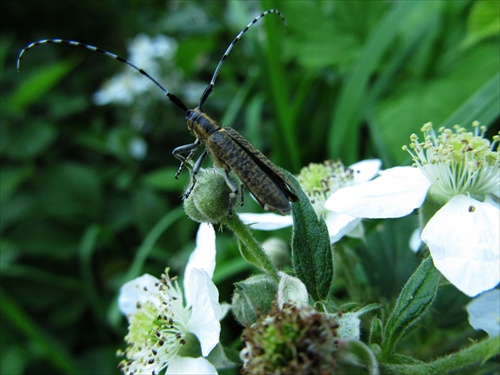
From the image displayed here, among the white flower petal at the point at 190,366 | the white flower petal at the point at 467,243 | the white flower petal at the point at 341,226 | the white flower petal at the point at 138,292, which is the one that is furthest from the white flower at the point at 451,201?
the white flower petal at the point at 138,292

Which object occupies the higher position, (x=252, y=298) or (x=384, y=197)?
(x=384, y=197)

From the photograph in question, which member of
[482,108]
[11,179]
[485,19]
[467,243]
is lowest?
[467,243]

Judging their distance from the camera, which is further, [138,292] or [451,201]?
[138,292]

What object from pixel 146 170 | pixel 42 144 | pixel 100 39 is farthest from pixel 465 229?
pixel 100 39

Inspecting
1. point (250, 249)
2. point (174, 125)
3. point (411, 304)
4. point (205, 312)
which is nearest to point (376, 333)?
point (411, 304)

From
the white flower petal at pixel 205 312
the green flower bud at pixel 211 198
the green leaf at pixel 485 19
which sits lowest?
the white flower petal at pixel 205 312

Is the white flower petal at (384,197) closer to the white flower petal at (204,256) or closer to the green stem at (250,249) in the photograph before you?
the green stem at (250,249)

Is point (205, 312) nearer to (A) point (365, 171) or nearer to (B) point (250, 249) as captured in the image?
(B) point (250, 249)
